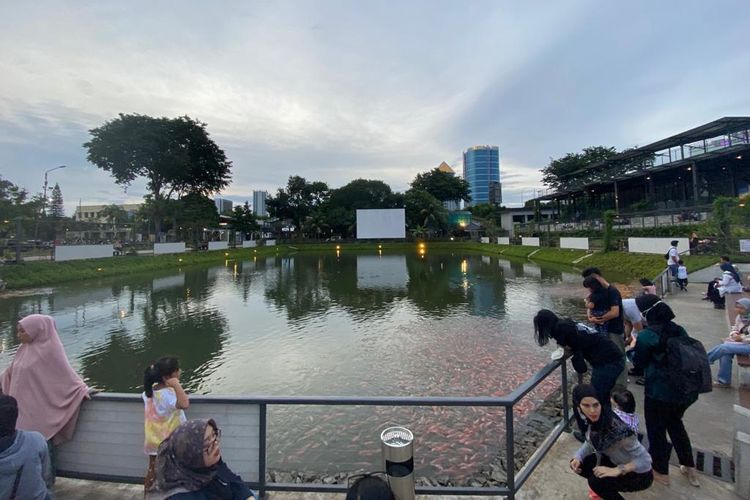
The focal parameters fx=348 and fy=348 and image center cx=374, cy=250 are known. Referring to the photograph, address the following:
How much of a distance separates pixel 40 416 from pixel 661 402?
500 centimetres

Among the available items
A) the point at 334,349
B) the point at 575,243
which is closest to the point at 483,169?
the point at 575,243

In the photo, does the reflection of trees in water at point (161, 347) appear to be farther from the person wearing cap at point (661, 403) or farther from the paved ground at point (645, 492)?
the person wearing cap at point (661, 403)

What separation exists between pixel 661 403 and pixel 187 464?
3464mm

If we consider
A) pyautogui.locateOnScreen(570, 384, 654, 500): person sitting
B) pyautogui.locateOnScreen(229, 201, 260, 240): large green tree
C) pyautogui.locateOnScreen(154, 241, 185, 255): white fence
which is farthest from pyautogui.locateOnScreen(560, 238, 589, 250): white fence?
pyautogui.locateOnScreen(229, 201, 260, 240): large green tree

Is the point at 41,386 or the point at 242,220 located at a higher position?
the point at 242,220

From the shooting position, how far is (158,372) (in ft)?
8.91

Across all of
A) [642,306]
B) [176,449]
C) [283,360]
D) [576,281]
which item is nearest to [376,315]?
[283,360]

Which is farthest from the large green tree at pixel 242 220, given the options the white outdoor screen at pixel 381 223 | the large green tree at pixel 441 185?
the large green tree at pixel 441 185

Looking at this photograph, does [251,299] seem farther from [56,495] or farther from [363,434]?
[56,495]

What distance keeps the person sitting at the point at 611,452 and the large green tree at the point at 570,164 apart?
49323 mm

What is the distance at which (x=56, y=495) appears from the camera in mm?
2854

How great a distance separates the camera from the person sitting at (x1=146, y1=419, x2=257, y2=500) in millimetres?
1712

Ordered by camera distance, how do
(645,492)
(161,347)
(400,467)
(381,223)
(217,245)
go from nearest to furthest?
(400,467) < (645,492) < (161,347) < (217,245) < (381,223)

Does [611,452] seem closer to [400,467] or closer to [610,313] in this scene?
[400,467]
